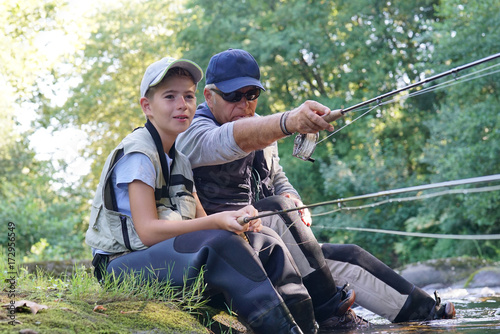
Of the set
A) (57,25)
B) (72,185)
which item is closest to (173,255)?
(57,25)

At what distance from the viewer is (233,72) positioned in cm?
404

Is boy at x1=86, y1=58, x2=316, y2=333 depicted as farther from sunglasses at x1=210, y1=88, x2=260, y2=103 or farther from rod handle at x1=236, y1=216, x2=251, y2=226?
sunglasses at x1=210, y1=88, x2=260, y2=103

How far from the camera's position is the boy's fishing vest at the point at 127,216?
325 centimetres

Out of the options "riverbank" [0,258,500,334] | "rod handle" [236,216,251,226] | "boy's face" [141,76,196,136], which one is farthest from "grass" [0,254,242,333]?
"boy's face" [141,76,196,136]

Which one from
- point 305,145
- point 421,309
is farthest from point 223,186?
point 421,309

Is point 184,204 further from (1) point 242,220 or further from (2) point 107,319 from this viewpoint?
(2) point 107,319

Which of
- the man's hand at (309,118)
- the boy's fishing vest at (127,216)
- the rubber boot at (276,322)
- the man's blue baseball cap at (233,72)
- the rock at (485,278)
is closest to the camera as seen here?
the rubber boot at (276,322)

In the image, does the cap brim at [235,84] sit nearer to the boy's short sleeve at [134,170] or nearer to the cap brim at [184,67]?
the cap brim at [184,67]

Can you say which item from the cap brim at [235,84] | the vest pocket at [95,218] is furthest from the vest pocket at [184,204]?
the cap brim at [235,84]

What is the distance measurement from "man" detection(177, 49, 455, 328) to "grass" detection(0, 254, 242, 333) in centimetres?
78

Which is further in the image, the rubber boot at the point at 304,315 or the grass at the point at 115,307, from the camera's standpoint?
the rubber boot at the point at 304,315

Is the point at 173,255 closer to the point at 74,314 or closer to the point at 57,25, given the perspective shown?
the point at 74,314

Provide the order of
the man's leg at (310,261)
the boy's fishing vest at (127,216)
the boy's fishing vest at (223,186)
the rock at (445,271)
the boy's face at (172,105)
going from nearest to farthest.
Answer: the boy's fishing vest at (127,216) → the boy's face at (172,105) → the man's leg at (310,261) → the boy's fishing vest at (223,186) → the rock at (445,271)

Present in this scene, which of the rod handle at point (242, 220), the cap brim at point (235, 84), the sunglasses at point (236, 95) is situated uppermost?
the cap brim at point (235, 84)
